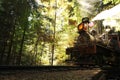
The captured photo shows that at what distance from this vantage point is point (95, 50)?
12.4m

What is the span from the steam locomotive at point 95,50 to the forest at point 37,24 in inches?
155

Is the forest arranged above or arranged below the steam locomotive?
above

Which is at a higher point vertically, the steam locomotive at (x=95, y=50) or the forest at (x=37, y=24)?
the forest at (x=37, y=24)

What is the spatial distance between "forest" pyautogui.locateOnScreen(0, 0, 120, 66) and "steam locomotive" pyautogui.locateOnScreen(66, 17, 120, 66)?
3.95m

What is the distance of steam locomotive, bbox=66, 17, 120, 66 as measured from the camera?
12562 mm

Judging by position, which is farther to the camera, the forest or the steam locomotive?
the forest

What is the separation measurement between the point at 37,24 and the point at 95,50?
19.0m

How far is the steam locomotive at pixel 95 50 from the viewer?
12562 mm

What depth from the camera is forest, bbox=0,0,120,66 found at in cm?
2527

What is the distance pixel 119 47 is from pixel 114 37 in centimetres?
64

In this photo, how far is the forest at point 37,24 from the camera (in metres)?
25.3

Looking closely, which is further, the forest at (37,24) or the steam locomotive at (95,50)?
the forest at (37,24)

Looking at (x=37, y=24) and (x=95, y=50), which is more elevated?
(x=37, y=24)

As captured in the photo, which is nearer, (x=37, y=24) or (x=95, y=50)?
(x=95, y=50)
